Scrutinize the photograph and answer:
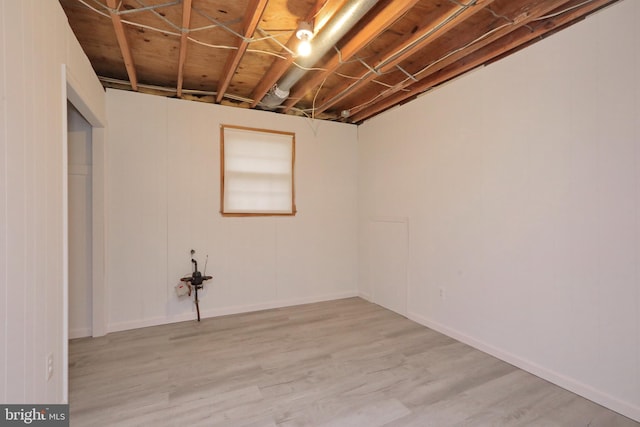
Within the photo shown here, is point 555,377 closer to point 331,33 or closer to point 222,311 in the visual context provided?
point 331,33

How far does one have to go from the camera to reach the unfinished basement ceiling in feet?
6.77

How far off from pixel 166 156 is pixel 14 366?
2504 millimetres

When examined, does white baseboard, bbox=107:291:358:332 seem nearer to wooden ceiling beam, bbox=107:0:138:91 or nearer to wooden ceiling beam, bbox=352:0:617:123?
wooden ceiling beam, bbox=107:0:138:91

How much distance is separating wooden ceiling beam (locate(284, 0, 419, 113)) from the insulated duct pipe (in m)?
0.15

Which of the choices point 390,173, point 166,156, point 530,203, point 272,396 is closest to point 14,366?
point 272,396

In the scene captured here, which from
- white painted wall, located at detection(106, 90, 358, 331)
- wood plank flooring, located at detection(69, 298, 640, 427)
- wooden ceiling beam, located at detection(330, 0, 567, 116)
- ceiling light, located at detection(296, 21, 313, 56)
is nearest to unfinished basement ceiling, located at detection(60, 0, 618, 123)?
wooden ceiling beam, located at detection(330, 0, 567, 116)

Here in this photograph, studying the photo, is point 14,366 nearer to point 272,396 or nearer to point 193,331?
point 272,396

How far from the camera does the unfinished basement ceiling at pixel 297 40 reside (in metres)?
2.06

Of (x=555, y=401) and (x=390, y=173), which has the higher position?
(x=390, y=173)

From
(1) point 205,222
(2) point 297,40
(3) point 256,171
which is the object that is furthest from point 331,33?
(1) point 205,222

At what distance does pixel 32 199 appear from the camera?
57.1 inches

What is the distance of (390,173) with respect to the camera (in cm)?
380

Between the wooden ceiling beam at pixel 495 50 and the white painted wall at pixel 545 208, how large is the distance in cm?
10

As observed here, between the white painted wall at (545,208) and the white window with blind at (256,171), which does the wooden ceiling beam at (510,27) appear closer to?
the white painted wall at (545,208)
